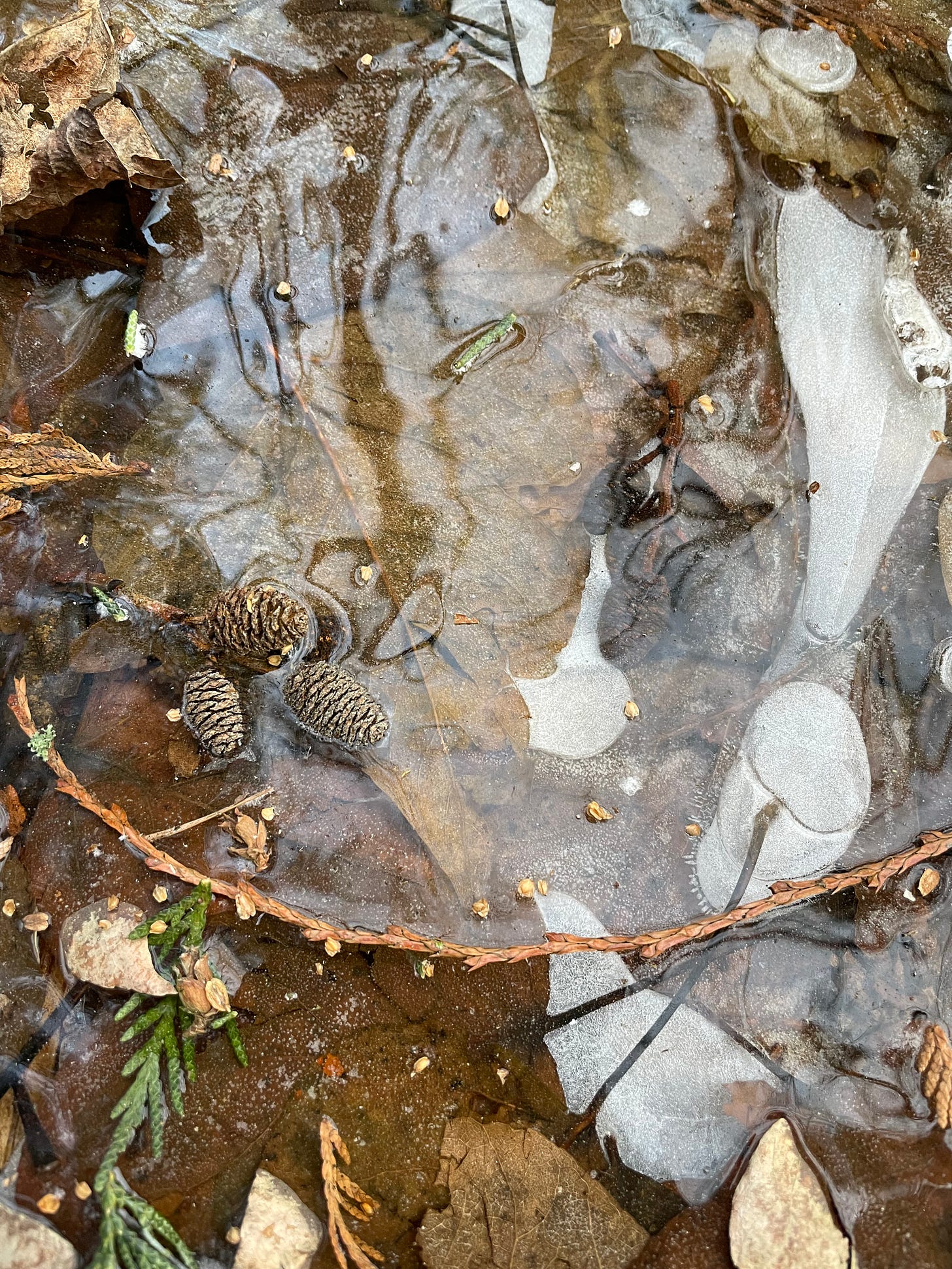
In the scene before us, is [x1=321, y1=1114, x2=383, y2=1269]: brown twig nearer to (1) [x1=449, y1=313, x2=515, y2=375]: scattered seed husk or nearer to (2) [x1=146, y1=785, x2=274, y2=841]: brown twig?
(2) [x1=146, y1=785, x2=274, y2=841]: brown twig

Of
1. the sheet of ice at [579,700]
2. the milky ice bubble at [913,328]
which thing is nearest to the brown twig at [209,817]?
the sheet of ice at [579,700]

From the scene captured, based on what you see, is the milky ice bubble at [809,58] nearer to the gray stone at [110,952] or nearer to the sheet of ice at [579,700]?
the sheet of ice at [579,700]

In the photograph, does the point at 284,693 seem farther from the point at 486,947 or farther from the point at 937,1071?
the point at 937,1071

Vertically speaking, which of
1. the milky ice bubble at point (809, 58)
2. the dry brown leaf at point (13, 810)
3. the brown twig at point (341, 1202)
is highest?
the milky ice bubble at point (809, 58)

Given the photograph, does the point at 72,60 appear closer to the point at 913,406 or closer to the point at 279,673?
the point at 279,673

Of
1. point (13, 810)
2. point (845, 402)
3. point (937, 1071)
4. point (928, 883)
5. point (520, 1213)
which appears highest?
point (845, 402)

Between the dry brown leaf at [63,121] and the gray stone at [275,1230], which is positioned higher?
the dry brown leaf at [63,121]

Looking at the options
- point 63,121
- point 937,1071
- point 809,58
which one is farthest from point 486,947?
point 809,58
